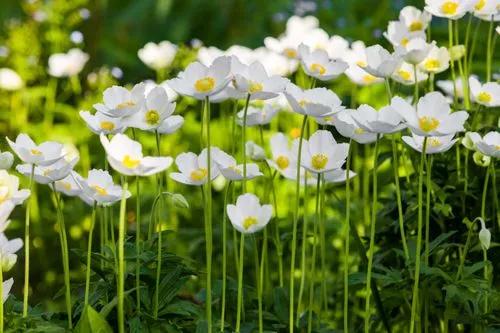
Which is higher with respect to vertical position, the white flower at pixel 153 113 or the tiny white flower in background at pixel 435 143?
the white flower at pixel 153 113

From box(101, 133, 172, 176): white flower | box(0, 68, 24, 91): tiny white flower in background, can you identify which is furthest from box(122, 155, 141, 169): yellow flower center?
box(0, 68, 24, 91): tiny white flower in background

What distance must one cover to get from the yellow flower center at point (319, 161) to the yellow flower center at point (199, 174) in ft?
0.55

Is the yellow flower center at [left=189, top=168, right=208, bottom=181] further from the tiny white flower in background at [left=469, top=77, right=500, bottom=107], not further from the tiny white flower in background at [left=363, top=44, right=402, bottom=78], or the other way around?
the tiny white flower in background at [left=469, top=77, right=500, bottom=107]

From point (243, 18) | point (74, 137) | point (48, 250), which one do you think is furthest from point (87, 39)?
point (48, 250)

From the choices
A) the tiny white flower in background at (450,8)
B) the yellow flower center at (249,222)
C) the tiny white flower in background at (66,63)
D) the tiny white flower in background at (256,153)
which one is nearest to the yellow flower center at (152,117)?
the yellow flower center at (249,222)

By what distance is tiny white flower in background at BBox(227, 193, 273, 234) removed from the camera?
1.46m

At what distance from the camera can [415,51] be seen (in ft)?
5.39

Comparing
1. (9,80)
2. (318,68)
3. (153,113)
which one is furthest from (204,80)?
(9,80)

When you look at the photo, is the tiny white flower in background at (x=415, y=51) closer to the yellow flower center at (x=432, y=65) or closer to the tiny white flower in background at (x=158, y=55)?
the yellow flower center at (x=432, y=65)

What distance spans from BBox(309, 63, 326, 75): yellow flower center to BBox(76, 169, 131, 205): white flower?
42 centimetres

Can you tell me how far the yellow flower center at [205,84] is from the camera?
1.40 meters

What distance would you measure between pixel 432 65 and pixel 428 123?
44 centimetres

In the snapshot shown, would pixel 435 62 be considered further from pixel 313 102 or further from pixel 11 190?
pixel 11 190

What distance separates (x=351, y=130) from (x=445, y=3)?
38 cm
